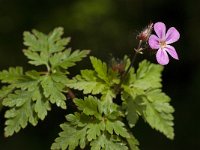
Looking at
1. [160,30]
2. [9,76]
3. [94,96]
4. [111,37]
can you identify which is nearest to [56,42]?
[9,76]

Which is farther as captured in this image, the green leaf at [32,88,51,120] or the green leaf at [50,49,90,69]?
the green leaf at [50,49,90,69]

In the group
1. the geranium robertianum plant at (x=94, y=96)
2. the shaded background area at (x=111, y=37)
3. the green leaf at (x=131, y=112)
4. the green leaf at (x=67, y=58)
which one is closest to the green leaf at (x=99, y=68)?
the geranium robertianum plant at (x=94, y=96)

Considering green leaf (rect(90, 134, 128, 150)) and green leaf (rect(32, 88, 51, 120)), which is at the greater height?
green leaf (rect(32, 88, 51, 120))

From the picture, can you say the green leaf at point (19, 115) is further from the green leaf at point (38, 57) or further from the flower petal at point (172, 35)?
the flower petal at point (172, 35)

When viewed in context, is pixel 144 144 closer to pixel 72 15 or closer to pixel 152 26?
pixel 72 15

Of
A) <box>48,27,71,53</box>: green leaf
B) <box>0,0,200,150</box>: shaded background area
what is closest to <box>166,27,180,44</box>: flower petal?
<box>48,27,71,53</box>: green leaf

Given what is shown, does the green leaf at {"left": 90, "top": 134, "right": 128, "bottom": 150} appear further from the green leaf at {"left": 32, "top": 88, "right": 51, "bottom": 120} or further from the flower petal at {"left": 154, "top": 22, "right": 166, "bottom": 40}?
the flower petal at {"left": 154, "top": 22, "right": 166, "bottom": 40}
